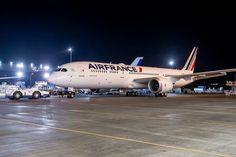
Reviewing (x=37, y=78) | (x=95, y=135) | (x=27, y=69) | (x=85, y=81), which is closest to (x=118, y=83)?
(x=85, y=81)

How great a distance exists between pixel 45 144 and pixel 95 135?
1.78 m

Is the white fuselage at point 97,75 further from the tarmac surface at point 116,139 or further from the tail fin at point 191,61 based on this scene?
the tarmac surface at point 116,139

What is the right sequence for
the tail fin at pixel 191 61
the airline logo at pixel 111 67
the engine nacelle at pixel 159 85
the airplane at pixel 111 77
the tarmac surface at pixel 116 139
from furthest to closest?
the tail fin at pixel 191 61
the engine nacelle at pixel 159 85
the airline logo at pixel 111 67
the airplane at pixel 111 77
the tarmac surface at pixel 116 139

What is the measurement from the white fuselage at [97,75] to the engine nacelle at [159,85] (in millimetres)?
1623

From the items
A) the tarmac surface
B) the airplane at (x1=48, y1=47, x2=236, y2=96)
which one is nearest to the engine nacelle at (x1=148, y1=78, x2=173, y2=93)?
the airplane at (x1=48, y1=47, x2=236, y2=96)

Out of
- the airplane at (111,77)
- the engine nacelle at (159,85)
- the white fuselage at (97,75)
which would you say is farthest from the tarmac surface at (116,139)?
the engine nacelle at (159,85)

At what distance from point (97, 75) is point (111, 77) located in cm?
215

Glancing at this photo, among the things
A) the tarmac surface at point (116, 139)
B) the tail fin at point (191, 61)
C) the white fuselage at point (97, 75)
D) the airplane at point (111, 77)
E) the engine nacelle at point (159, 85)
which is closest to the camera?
the tarmac surface at point (116, 139)

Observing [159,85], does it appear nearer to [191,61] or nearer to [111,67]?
[111,67]

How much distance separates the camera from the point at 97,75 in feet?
109

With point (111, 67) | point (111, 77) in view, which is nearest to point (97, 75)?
point (111, 77)

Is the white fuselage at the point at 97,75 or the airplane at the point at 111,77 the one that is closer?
the white fuselage at the point at 97,75

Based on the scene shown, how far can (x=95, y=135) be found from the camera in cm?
930

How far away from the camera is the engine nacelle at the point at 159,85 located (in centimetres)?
3600
